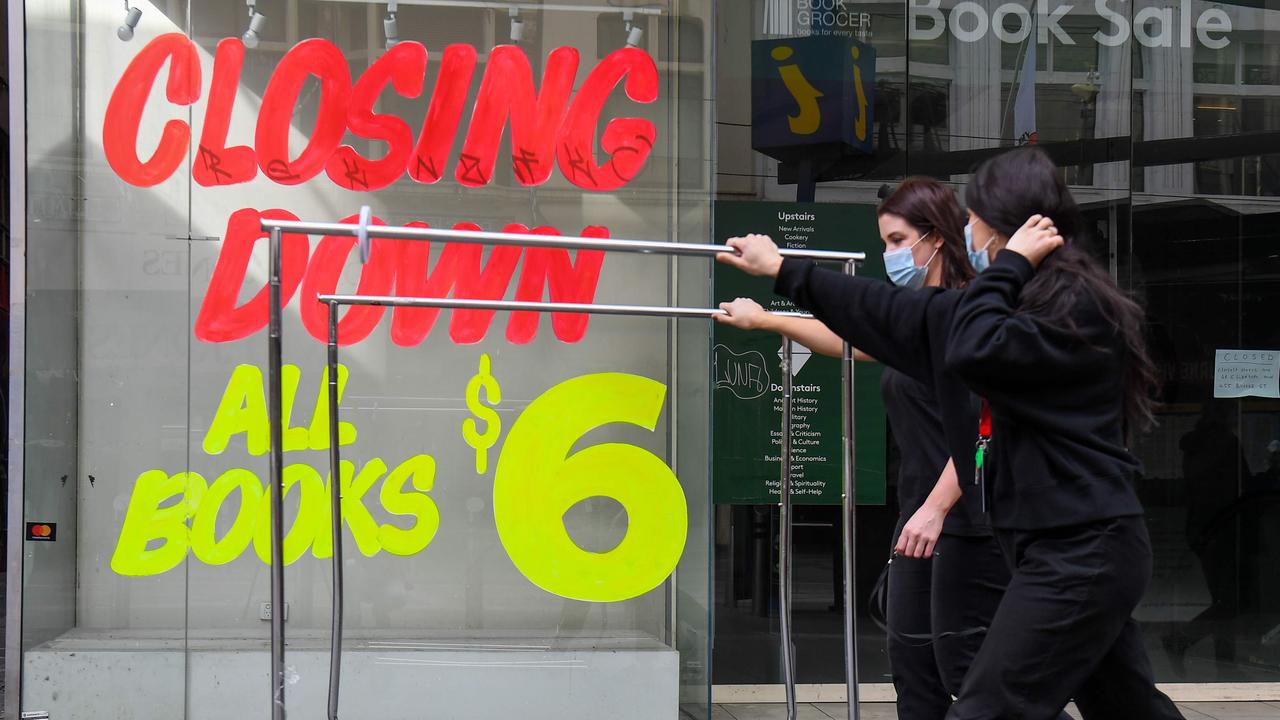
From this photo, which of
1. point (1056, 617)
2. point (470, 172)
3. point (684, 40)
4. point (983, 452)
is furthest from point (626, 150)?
point (1056, 617)

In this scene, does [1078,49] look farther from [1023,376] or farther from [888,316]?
[1023,376]

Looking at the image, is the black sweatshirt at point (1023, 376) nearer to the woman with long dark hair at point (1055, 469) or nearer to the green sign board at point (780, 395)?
the woman with long dark hair at point (1055, 469)

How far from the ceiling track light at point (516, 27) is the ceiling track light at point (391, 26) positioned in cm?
43

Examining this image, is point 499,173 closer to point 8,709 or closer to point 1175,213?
point 8,709

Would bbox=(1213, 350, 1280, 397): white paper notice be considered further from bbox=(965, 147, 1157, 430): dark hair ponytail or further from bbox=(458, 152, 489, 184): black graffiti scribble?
bbox=(965, 147, 1157, 430): dark hair ponytail

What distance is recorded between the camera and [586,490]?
482cm

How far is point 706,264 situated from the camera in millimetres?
4641

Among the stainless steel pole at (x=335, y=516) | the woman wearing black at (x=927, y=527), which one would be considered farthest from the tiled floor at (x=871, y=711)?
the woman wearing black at (x=927, y=527)

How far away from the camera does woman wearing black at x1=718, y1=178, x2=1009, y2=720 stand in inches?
118

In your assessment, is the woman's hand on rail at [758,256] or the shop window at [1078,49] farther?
the shop window at [1078,49]

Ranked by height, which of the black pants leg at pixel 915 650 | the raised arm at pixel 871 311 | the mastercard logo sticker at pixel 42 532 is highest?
the raised arm at pixel 871 311

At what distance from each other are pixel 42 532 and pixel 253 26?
1.95m

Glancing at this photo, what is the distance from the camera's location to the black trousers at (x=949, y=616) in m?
2.99

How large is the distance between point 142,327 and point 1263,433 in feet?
16.0
